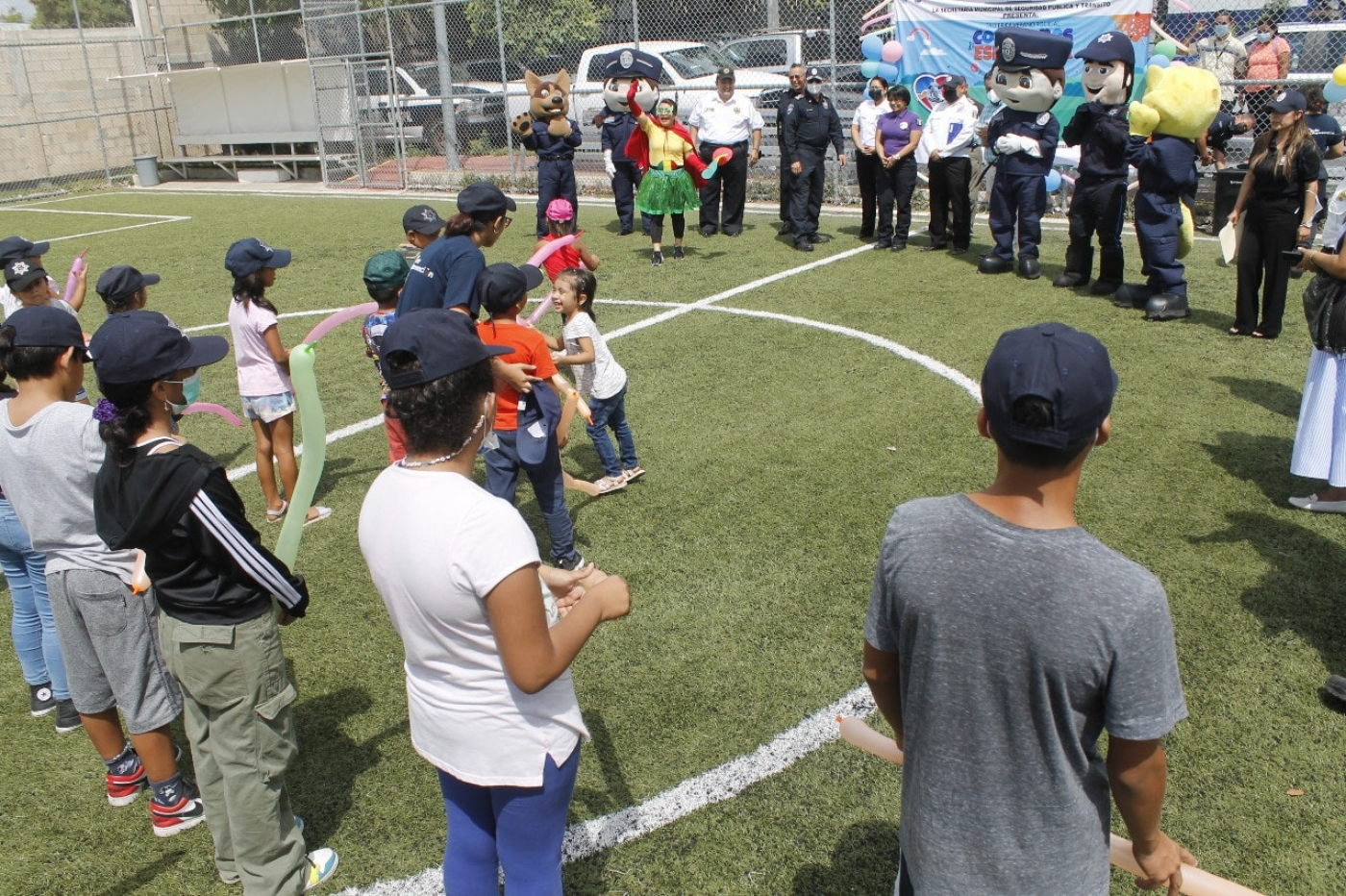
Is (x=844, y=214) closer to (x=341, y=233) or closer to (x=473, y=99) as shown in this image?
(x=341, y=233)

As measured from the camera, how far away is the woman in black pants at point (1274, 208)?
7754mm

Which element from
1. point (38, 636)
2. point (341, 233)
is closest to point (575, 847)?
point (38, 636)

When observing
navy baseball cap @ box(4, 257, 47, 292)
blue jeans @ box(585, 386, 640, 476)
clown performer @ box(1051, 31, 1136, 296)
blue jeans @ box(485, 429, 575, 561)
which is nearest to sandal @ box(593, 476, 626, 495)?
blue jeans @ box(585, 386, 640, 476)

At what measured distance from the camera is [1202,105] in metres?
8.74

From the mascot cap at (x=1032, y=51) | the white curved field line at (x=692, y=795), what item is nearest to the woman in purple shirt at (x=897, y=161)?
the mascot cap at (x=1032, y=51)

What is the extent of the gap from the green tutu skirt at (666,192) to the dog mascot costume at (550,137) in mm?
1397

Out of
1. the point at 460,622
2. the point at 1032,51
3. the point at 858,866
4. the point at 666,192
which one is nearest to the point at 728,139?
the point at 666,192

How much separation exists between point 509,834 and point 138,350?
1.79m

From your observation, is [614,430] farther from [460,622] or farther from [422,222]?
[460,622]

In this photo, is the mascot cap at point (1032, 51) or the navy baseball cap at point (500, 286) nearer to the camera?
the navy baseball cap at point (500, 286)

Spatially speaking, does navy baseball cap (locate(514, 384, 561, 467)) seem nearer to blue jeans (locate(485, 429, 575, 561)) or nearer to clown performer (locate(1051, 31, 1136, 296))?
blue jeans (locate(485, 429, 575, 561))

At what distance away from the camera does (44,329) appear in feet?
11.9

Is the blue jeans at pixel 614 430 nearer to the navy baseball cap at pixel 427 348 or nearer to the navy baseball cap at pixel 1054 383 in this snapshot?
the navy baseball cap at pixel 427 348

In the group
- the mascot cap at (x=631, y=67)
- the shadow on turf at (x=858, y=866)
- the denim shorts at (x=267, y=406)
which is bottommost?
the shadow on turf at (x=858, y=866)
